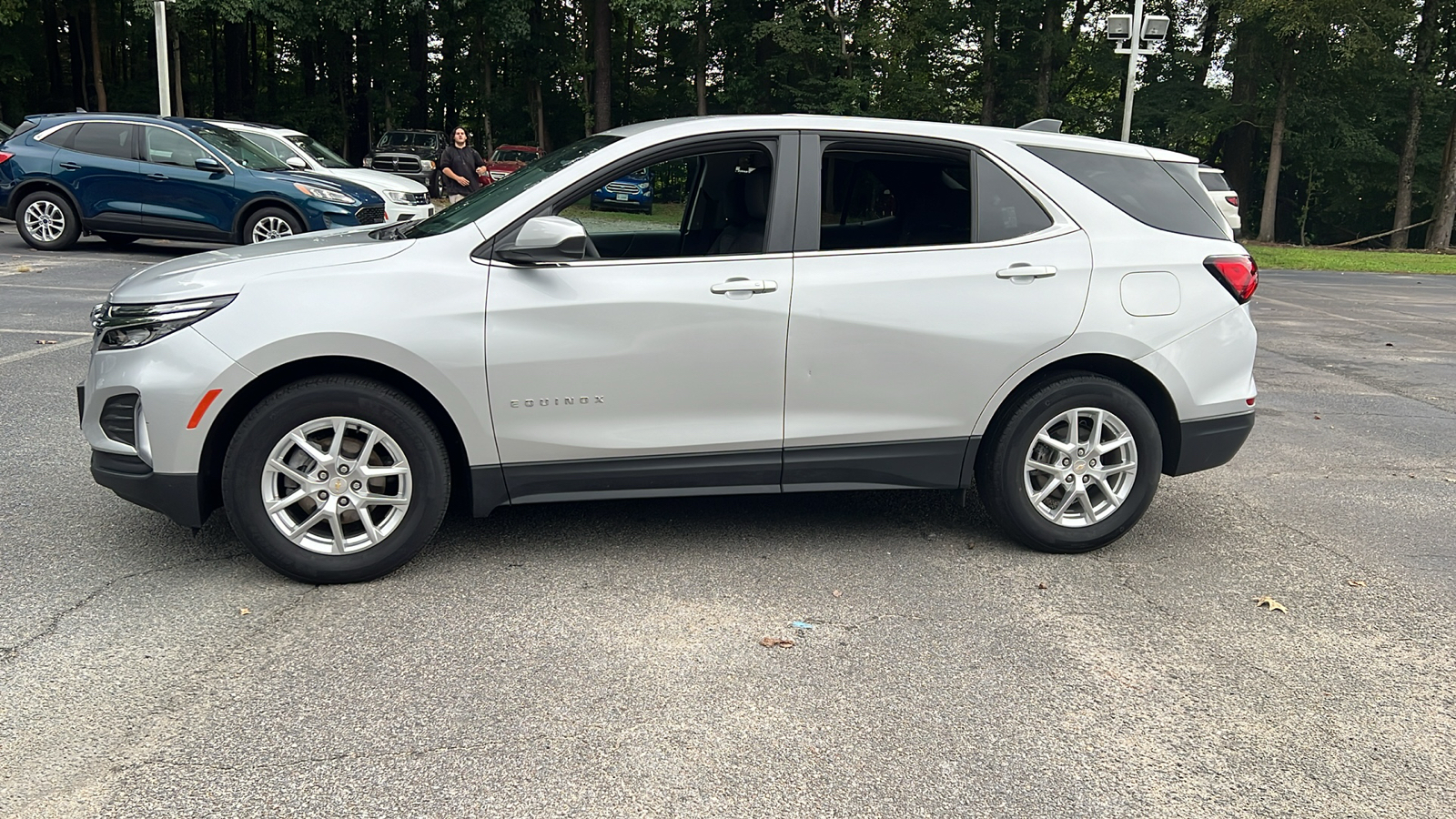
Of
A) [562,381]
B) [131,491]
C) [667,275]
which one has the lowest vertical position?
[131,491]

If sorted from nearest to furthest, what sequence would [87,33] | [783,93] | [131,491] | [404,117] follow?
[131,491]
[783,93]
[87,33]
[404,117]

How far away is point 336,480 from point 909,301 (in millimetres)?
2214

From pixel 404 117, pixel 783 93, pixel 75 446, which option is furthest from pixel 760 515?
pixel 404 117

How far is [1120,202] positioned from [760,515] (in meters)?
2.02

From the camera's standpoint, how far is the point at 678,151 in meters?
4.44

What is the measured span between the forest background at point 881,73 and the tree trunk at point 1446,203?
0.08 m

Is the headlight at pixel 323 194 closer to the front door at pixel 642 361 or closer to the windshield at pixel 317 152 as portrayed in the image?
the windshield at pixel 317 152

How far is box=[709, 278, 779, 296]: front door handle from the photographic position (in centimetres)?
426

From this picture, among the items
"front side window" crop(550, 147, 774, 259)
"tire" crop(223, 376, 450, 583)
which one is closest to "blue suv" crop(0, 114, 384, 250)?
"front side window" crop(550, 147, 774, 259)

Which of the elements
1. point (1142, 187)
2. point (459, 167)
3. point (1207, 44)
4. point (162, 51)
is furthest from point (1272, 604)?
point (1207, 44)

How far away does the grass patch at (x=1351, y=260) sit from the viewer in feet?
74.7

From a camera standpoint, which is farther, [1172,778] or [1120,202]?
[1120,202]

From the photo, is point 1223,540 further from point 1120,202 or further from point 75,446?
point 75,446

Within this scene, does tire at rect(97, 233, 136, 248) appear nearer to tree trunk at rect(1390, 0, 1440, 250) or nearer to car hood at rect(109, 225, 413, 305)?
car hood at rect(109, 225, 413, 305)
